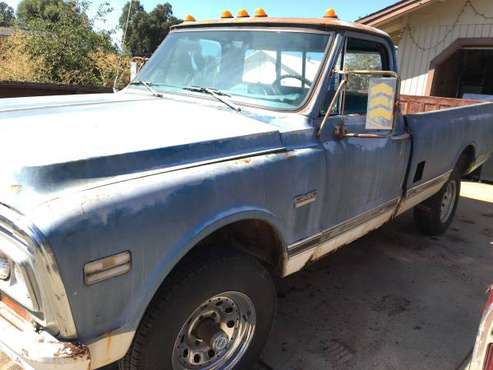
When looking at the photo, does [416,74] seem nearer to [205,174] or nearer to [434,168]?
[434,168]

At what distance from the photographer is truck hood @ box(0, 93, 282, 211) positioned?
1693 millimetres

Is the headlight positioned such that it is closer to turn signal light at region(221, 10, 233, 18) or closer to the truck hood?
the truck hood

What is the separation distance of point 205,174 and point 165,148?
0.71ft

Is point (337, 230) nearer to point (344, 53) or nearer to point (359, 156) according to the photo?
point (359, 156)

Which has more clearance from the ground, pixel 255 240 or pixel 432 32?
pixel 432 32

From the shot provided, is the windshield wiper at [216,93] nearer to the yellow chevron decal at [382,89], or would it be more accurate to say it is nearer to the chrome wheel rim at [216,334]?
the yellow chevron decal at [382,89]

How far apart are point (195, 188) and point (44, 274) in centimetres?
Answer: 69

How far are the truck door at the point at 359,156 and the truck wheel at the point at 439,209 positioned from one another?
1.41 meters

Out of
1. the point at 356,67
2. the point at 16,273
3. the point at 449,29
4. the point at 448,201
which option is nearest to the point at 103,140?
the point at 16,273

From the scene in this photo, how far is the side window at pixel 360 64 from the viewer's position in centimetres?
315

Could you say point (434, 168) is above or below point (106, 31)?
below

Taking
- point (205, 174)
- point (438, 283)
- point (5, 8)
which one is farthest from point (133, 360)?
point (5, 8)

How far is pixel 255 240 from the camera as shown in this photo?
8.48 ft

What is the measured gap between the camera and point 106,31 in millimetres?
11273
